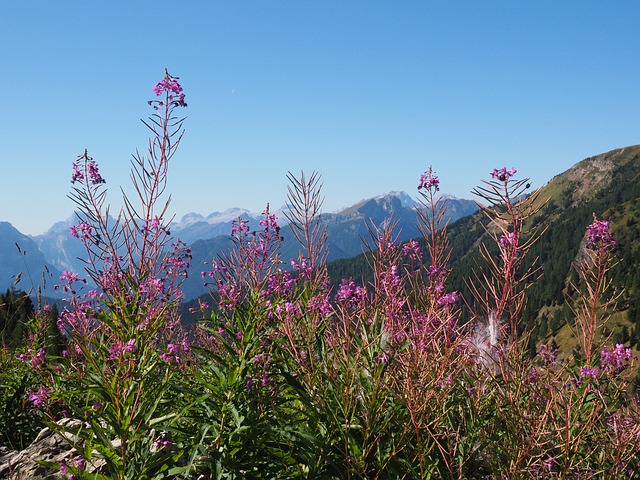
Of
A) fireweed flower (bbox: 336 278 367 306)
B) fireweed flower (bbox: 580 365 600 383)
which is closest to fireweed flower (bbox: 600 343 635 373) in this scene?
fireweed flower (bbox: 580 365 600 383)

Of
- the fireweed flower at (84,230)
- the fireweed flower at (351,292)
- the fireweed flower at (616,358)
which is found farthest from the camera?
the fireweed flower at (616,358)

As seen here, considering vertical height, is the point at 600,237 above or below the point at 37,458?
above

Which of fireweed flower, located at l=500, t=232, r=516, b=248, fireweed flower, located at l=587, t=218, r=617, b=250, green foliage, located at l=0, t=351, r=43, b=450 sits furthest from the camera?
green foliage, located at l=0, t=351, r=43, b=450

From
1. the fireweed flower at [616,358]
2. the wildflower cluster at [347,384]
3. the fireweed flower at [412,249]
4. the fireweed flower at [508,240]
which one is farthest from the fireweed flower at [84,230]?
the fireweed flower at [616,358]

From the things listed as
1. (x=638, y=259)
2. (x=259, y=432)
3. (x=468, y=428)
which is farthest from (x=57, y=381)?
(x=638, y=259)

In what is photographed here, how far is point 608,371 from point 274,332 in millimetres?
3518

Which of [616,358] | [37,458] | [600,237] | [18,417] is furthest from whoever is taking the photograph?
[18,417]

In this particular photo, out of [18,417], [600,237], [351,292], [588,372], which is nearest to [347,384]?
[351,292]

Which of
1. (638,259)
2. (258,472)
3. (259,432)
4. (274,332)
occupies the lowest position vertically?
(638,259)

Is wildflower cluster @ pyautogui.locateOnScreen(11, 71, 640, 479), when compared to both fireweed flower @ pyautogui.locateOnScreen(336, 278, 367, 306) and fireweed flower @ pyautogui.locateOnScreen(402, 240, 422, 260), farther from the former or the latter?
fireweed flower @ pyautogui.locateOnScreen(402, 240, 422, 260)

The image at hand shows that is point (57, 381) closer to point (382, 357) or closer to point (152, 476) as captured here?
point (152, 476)

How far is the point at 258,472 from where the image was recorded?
10.9ft

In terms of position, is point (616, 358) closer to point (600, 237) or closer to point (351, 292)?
point (600, 237)

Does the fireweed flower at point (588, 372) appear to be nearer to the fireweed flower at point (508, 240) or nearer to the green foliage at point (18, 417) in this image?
the fireweed flower at point (508, 240)
